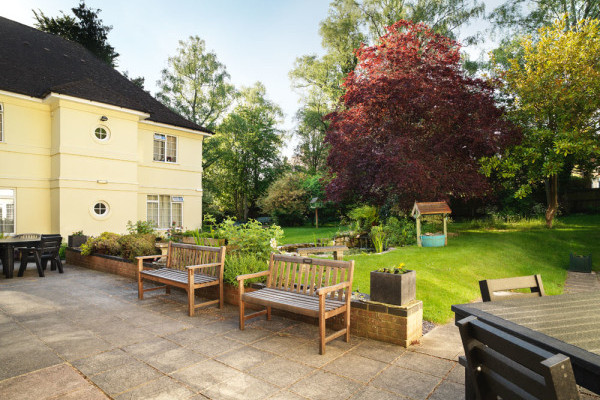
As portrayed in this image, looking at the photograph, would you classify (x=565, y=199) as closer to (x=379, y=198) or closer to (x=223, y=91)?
(x=379, y=198)

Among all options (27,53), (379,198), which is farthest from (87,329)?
(27,53)

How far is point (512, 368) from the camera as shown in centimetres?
133

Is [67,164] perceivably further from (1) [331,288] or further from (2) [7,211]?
(1) [331,288]

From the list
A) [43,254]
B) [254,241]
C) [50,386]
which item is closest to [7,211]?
[43,254]

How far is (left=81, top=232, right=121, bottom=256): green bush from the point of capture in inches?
349

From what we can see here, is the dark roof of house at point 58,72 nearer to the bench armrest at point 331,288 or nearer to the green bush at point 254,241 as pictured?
the green bush at point 254,241

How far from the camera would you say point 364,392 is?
276 cm

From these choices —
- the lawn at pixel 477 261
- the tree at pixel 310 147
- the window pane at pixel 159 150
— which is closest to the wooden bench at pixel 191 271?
the lawn at pixel 477 261

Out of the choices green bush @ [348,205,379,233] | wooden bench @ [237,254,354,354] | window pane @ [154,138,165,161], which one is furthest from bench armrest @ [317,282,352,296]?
window pane @ [154,138,165,161]

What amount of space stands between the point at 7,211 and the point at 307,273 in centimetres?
1397

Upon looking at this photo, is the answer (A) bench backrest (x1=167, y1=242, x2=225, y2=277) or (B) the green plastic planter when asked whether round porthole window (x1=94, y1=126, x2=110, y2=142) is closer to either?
(A) bench backrest (x1=167, y1=242, x2=225, y2=277)

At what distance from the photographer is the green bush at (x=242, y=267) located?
518 centimetres

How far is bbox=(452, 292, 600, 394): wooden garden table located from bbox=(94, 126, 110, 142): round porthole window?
609 inches

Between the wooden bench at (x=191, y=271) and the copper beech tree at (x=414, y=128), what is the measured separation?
277 inches
